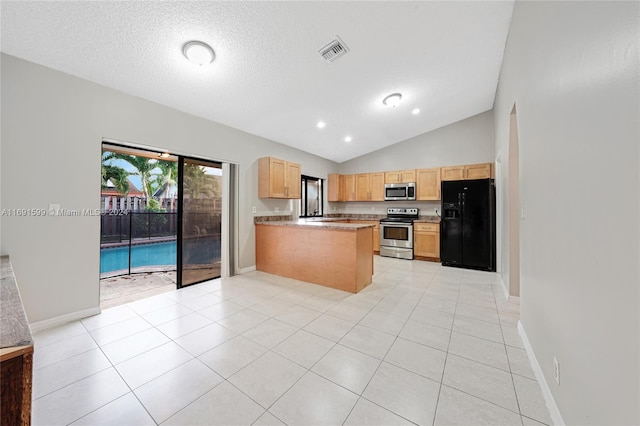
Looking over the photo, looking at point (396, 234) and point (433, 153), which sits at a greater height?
point (433, 153)

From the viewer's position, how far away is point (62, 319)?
2.51m

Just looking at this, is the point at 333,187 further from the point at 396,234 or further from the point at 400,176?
the point at 396,234

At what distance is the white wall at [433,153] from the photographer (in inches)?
203

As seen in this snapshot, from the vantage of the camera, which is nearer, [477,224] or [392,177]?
[477,224]

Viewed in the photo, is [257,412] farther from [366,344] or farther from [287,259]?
[287,259]

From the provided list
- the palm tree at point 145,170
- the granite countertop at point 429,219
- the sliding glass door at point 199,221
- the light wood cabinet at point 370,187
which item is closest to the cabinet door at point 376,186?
the light wood cabinet at point 370,187

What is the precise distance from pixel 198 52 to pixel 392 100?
2900mm

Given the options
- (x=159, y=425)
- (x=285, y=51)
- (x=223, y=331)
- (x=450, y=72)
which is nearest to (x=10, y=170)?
(x=223, y=331)

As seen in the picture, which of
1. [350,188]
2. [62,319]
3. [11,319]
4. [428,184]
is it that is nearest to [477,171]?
[428,184]

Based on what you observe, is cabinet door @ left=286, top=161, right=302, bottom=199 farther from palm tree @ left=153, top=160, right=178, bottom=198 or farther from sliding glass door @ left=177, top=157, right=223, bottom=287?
palm tree @ left=153, top=160, right=178, bottom=198

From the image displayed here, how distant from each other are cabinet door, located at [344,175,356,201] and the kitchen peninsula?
2.93m

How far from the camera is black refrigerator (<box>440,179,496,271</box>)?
4.48 meters

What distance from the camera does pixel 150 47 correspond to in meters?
2.28

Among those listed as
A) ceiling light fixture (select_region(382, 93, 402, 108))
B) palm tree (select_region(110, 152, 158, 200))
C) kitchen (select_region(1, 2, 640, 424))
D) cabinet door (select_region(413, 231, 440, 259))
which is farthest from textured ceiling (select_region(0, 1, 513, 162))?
palm tree (select_region(110, 152, 158, 200))
